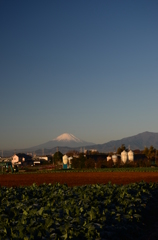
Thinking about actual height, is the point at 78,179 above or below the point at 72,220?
below

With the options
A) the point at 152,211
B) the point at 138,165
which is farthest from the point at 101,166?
the point at 152,211

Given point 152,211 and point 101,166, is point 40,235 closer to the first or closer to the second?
point 152,211

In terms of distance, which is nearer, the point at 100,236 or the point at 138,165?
the point at 100,236

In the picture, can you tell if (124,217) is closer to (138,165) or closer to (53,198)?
(53,198)

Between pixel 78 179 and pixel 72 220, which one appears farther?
pixel 78 179

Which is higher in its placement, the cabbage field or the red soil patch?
the cabbage field

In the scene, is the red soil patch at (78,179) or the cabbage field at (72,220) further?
the red soil patch at (78,179)

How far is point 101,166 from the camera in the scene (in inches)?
A: 3113

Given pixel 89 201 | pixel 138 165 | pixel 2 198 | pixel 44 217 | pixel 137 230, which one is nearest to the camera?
pixel 44 217

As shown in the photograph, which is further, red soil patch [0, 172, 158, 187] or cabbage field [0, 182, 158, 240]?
red soil patch [0, 172, 158, 187]

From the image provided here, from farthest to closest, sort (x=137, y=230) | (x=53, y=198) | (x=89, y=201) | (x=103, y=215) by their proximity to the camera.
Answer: (x=53, y=198) < (x=89, y=201) < (x=137, y=230) < (x=103, y=215)

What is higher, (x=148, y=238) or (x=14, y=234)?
(x=14, y=234)

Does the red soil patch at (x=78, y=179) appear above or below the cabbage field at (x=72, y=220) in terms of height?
below

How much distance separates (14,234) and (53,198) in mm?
6150
